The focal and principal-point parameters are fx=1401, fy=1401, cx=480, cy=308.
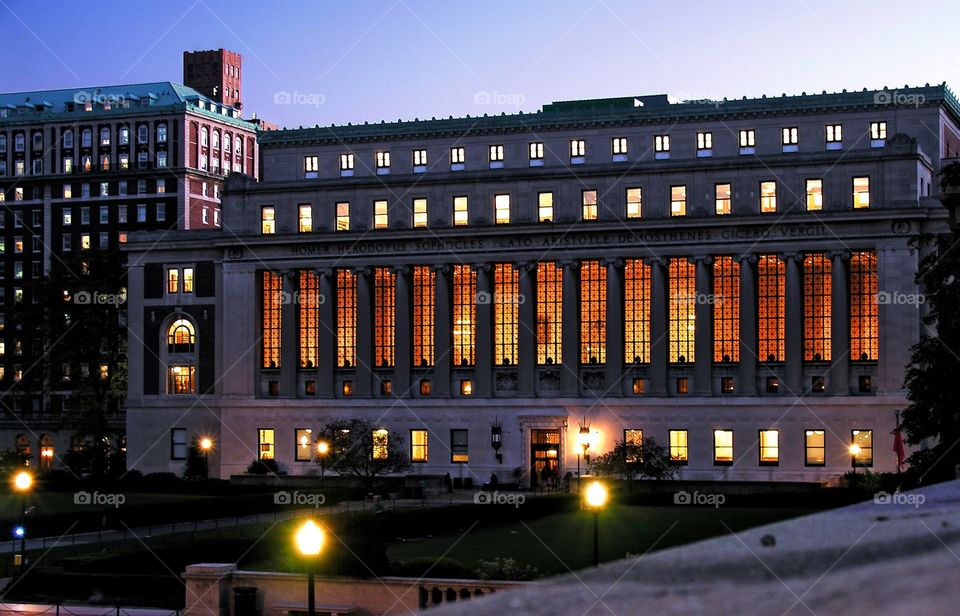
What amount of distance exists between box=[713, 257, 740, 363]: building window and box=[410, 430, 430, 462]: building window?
19448 mm

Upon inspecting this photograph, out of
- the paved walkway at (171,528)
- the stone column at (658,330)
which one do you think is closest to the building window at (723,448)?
the stone column at (658,330)

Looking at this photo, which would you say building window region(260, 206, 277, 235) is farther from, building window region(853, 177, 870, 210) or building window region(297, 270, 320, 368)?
building window region(853, 177, 870, 210)

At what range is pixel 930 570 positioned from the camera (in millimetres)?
4043

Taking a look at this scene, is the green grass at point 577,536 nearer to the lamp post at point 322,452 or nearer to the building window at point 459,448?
the lamp post at point 322,452

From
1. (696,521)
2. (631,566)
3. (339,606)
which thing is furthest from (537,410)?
(631,566)

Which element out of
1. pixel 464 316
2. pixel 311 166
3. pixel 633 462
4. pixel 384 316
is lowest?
pixel 633 462

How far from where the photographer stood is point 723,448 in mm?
85688

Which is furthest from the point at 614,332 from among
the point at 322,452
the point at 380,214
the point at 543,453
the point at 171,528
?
the point at 171,528

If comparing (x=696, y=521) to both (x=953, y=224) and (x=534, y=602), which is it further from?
(x=534, y=602)

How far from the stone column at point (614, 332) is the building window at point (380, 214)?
1589 centimetres

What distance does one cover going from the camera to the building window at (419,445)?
91375 mm

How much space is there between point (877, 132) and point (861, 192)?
18.8ft

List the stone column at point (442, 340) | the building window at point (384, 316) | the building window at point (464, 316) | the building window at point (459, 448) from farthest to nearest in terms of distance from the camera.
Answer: the building window at point (384, 316) < the building window at point (464, 316) < the stone column at point (442, 340) < the building window at point (459, 448)

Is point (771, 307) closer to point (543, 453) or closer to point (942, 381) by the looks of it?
point (543, 453)
